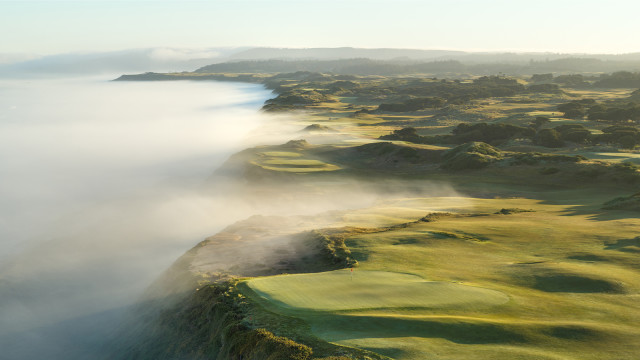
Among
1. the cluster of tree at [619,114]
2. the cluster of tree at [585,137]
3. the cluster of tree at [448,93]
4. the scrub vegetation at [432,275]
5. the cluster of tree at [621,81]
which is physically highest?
the cluster of tree at [621,81]

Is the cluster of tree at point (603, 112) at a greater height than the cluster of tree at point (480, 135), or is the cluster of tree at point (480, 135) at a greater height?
the cluster of tree at point (603, 112)

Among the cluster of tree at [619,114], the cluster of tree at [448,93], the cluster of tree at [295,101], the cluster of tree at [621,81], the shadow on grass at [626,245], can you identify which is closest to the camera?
the shadow on grass at [626,245]

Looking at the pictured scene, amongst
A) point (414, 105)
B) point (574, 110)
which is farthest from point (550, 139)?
point (414, 105)

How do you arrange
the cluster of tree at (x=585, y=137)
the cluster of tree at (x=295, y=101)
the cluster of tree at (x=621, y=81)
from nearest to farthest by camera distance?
the cluster of tree at (x=585, y=137)
the cluster of tree at (x=295, y=101)
the cluster of tree at (x=621, y=81)

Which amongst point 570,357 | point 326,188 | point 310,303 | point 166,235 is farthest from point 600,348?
point 326,188

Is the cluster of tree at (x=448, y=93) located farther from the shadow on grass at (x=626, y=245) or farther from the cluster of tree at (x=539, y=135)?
the shadow on grass at (x=626, y=245)

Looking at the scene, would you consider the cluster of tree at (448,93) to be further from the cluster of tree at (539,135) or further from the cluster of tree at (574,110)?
the cluster of tree at (539,135)

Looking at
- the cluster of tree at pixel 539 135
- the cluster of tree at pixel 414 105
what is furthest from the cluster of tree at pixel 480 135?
the cluster of tree at pixel 414 105

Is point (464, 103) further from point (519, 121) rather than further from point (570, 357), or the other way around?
point (570, 357)

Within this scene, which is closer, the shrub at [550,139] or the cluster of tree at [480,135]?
the shrub at [550,139]
